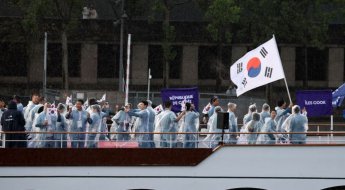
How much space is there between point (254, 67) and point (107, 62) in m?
39.6

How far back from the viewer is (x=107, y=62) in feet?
208

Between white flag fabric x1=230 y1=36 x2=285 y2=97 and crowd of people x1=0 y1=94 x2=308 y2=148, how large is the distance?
738 mm

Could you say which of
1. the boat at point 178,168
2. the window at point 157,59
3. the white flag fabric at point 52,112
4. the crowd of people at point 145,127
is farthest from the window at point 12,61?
the boat at point 178,168

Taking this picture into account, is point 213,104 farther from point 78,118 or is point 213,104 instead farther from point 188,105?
point 78,118

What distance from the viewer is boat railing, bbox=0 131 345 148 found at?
18.2 meters

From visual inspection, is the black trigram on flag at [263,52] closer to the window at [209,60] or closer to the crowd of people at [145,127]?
the crowd of people at [145,127]

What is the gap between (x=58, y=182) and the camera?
1761cm

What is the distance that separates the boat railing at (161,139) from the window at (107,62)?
144 ft

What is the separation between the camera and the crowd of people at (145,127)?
18391mm

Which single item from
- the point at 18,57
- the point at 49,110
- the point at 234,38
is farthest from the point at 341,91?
the point at 18,57

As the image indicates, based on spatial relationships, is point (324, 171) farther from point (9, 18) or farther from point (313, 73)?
point (313, 73)

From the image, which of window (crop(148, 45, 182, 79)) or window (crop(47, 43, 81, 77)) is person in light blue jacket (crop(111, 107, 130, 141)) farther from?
window (crop(148, 45, 182, 79))

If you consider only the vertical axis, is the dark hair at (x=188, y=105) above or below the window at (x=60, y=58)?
below

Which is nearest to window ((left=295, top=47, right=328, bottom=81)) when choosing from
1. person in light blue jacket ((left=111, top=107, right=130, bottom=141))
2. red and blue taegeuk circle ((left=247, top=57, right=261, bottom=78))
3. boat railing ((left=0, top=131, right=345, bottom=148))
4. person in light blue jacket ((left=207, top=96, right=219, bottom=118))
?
person in light blue jacket ((left=207, top=96, right=219, bottom=118))
